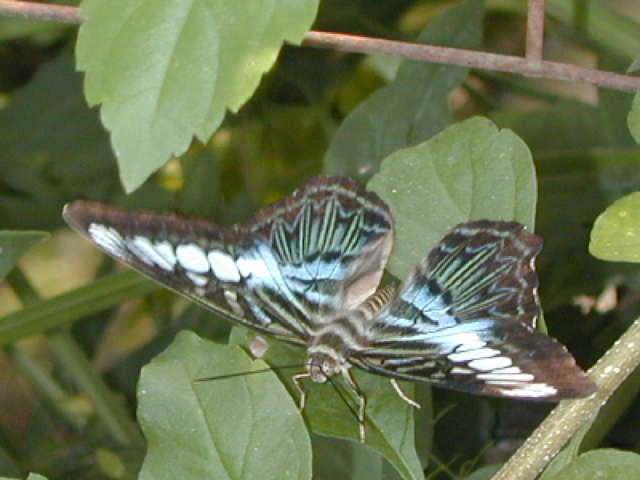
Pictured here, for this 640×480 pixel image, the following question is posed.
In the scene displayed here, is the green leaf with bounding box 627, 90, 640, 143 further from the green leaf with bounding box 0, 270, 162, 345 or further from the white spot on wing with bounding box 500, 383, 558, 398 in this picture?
the green leaf with bounding box 0, 270, 162, 345

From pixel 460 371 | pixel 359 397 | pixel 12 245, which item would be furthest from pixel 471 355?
pixel 12 245

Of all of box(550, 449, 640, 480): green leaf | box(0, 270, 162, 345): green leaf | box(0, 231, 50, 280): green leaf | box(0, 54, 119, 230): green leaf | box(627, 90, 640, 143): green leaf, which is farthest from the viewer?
box(0, 54, 119, 230): green leaf

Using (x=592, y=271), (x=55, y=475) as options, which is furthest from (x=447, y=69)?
(x=55, y=475)

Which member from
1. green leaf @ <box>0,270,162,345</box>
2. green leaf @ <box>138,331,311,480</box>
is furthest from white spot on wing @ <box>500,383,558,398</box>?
green leaf @ <box>0,270,162,345</box>

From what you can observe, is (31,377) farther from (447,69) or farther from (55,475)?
(447,69)

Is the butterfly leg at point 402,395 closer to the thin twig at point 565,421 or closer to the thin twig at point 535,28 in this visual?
the thin twig at point 565,421

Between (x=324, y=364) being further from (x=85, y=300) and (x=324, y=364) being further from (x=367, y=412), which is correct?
(x=85, y=300)

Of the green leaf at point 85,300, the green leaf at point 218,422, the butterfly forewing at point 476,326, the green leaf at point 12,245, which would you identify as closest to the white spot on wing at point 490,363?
the butterfly forewing at point 476,326
